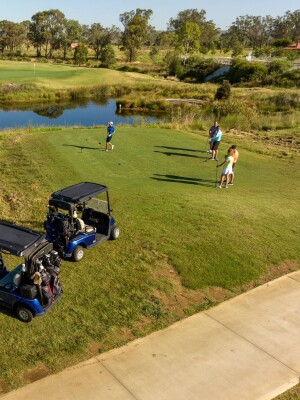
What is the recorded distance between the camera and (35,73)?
6825cm

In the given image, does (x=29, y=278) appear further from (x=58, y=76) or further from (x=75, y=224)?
(x=58, y=76)

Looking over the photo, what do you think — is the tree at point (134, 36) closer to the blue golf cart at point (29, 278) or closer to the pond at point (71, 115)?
the pond at point (71, 115)

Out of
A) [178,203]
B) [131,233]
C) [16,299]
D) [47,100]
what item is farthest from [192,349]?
[47,100]

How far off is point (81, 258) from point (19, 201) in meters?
4.68

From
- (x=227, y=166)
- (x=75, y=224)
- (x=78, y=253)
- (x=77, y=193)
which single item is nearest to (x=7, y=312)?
(x=78, y=253)

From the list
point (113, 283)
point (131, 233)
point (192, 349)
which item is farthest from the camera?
point (131, 233)

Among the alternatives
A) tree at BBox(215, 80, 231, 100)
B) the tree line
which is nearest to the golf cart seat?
tree at BBox(215, 80, 231, 100)

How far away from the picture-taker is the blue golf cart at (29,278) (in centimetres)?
765

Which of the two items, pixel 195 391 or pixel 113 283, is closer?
pixel 195 391

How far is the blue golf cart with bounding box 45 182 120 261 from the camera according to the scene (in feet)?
32.7

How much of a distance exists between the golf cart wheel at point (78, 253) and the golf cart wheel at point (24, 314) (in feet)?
7.75

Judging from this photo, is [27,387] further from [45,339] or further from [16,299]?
[16,299]

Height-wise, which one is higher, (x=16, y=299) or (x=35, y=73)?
(x=35, y=73)

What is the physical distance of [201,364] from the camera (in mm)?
7273
